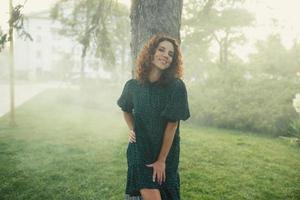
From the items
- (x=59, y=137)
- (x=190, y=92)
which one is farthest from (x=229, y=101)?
(x=59, y=137)

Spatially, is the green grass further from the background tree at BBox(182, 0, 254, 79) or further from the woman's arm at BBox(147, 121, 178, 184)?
the background tree at BBox(182, 0, 254, 79)

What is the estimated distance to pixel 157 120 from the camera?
12.3 feet

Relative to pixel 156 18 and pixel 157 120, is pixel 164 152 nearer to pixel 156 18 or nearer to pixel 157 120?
pixel 157 120

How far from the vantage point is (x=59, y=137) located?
11281mm

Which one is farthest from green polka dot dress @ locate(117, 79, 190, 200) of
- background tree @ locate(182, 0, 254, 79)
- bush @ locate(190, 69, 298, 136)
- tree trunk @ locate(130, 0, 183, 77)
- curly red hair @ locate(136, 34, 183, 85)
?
background tree @ locate(182, 0, 254, 79)

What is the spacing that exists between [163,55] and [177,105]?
1.85ft

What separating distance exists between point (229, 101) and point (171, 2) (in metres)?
10.6

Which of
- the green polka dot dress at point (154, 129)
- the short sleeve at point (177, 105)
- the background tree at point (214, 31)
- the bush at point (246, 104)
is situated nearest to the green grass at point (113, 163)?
the bush at point (246, 104)

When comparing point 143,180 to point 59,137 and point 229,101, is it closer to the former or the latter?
point 59,137

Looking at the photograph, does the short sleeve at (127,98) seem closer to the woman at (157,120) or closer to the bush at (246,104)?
the woman at (157,120)

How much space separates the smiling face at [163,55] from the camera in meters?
3.82

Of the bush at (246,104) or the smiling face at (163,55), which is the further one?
the bush at (246,104)

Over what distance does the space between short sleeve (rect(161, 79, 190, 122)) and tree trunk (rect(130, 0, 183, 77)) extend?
1.13 meters

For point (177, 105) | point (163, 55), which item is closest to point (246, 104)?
point (163, 55)
